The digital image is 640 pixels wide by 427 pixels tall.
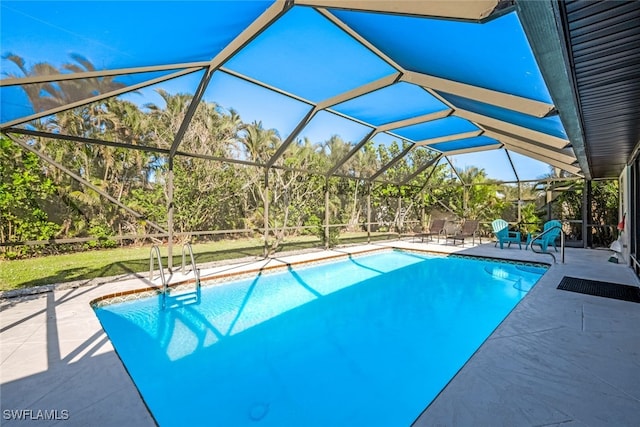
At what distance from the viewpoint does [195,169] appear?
11469 millimetres

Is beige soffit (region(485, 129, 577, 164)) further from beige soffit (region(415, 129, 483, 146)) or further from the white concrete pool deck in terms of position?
the white concrete pool deck

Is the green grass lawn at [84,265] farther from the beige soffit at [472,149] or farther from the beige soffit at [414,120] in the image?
the beige soffit at [472,149]

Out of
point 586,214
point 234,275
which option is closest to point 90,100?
point 234,275

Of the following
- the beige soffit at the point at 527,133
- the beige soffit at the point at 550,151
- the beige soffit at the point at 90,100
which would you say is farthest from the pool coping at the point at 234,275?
the beige soffit at the point at 527,133

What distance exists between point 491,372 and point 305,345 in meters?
2.21

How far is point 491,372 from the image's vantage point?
7.78 feet

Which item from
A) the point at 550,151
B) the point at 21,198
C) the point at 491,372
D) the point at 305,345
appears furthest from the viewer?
the point at 21,198

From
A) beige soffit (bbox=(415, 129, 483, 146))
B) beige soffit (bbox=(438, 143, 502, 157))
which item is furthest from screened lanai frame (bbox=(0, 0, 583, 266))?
beige soffit (bbox=(438, 143, 502, 157))

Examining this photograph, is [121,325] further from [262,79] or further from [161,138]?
[161,138]

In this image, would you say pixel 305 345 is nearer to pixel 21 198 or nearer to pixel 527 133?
pixel 527 133

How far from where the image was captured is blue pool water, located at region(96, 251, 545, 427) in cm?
269

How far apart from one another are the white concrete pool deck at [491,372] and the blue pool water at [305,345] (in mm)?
538

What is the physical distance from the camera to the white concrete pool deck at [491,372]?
1907 mm

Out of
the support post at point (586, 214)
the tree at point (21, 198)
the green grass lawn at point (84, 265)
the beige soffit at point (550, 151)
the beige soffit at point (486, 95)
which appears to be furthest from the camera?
the support post at point (586, 214)
